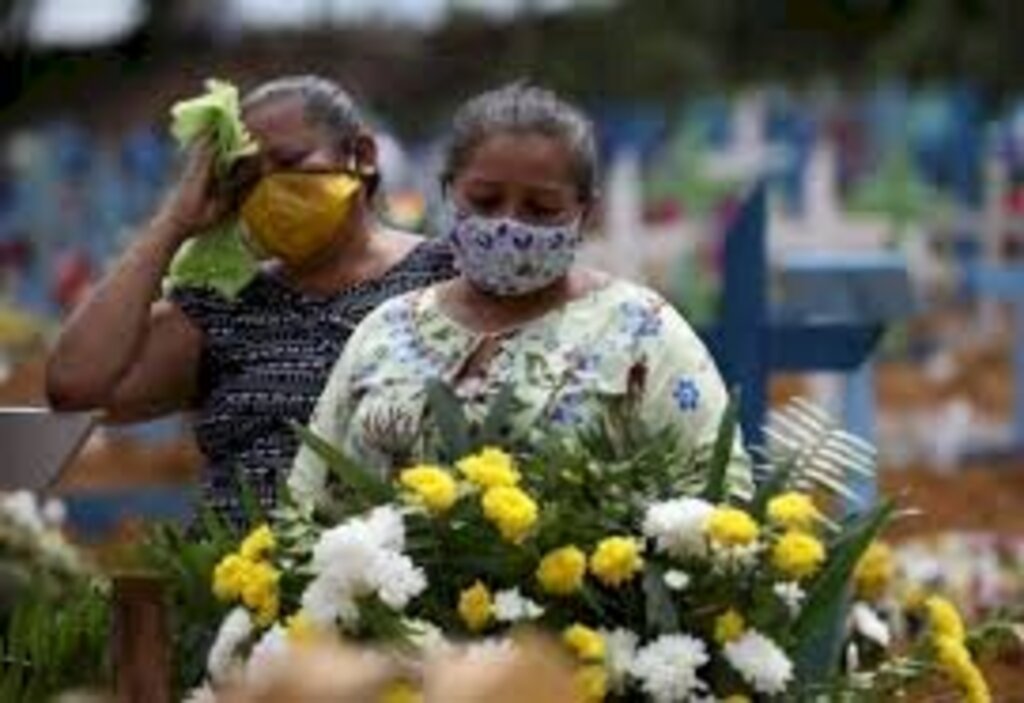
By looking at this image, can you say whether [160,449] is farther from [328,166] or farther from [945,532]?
[328,166]

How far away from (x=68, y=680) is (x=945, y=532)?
7.41 meters

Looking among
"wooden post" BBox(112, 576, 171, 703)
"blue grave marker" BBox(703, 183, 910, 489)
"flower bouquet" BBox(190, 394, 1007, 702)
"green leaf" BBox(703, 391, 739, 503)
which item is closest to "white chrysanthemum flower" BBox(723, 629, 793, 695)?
"flower bouquet" BBox(190, 394, 1007, 702)

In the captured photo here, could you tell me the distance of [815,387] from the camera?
36.5 feet

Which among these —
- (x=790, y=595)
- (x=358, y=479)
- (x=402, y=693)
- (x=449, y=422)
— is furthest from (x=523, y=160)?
(x=402, y=693)

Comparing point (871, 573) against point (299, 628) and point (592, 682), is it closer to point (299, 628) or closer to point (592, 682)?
point (592, 682)

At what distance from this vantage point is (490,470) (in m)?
4.33

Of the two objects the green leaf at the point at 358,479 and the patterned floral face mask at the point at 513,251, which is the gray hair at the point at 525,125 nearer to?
the patterned floral face mask at the point at 513,251

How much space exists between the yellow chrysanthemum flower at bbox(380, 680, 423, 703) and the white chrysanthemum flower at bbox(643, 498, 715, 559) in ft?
1.67

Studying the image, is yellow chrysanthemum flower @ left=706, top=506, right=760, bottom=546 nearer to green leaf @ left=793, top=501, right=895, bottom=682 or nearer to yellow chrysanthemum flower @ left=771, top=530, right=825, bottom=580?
yellow chrysanthemum flower @ left=771, top=530, right=825, bottom=580

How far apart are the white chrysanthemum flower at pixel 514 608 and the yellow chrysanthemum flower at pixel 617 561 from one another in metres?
0.09

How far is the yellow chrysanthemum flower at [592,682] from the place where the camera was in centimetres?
413

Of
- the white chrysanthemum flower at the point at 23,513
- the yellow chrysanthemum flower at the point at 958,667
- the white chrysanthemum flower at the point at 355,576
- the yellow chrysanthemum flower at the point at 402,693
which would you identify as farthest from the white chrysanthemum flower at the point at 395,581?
the white chrysanthemum flower at the point at 23,513

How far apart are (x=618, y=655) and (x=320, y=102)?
1481mm

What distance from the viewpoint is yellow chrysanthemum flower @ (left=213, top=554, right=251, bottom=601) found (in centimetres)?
441
